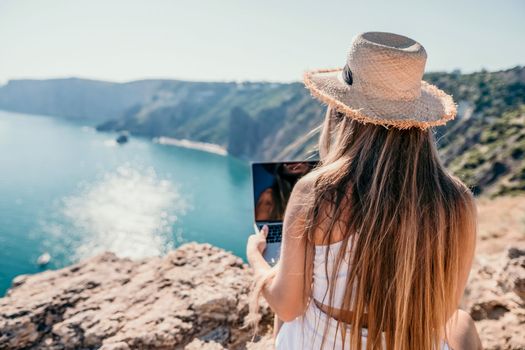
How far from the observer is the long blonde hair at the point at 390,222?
57.4 inches

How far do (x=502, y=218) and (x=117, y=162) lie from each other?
73547 mm

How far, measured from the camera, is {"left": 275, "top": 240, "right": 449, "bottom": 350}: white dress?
5.12 feet

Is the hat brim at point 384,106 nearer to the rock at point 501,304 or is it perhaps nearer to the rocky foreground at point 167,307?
the rocky foreground at point 167,307

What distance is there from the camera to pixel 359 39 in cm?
166

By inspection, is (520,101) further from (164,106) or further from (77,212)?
(164,106)

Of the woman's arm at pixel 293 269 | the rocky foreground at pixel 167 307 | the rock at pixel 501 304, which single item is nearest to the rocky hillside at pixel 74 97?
the rocky foreground at pixel 167 307

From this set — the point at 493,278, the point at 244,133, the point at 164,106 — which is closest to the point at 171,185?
the point at 244,133

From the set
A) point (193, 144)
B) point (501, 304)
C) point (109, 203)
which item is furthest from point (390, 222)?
point (193, 144)

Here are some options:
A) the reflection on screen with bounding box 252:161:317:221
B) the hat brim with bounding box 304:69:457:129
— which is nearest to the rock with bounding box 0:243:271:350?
the reflection on screen with bounding box 252:161:317:221

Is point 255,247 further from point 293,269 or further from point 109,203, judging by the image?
point 109,203

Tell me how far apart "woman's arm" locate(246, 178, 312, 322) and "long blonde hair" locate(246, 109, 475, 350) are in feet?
0.13

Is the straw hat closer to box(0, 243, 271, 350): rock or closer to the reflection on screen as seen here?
the reflection on screen

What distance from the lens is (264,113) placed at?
345 ft

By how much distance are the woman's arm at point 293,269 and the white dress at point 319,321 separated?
0.05m
